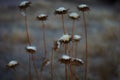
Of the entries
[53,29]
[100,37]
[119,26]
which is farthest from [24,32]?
[119,26]

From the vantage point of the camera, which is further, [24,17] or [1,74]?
[24,17]

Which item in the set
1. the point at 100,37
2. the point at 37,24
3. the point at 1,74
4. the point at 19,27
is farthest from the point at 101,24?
the point at 1,74

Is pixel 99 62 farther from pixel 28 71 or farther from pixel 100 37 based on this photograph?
pixel 28 71

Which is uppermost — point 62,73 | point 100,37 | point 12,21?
point 12,21

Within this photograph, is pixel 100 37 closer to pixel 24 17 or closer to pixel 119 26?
pixel 119 26

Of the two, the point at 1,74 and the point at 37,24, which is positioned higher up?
the point at 37,24

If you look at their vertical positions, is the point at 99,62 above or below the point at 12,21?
below
